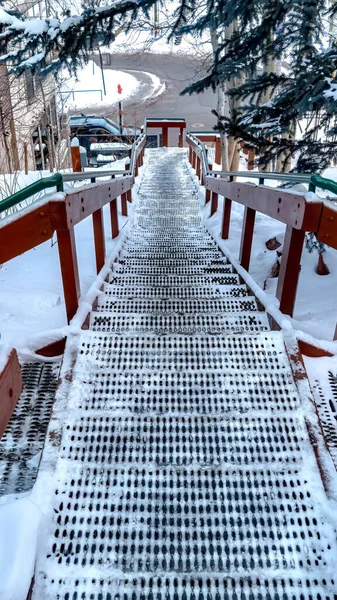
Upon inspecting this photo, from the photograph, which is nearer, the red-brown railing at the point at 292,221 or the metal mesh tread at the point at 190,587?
the metal mesh tread at the point at 190,587

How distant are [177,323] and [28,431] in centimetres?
117

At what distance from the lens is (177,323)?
2.82 metres

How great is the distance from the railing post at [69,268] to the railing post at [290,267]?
1402 mm

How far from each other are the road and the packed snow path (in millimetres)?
19106

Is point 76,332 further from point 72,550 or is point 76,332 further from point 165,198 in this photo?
point 165,198

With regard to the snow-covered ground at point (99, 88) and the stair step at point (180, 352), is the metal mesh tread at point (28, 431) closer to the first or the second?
the stair step at point (180, 352)

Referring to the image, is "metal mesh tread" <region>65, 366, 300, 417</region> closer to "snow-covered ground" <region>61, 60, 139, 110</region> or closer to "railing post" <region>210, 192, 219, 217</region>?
"railing post" <region>210, 192, 219, 217</region>

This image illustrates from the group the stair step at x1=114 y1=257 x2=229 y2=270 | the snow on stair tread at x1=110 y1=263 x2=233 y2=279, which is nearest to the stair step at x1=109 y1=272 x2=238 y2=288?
the snow on stair tread at x1=110 y1=263 x2=233 y2=279

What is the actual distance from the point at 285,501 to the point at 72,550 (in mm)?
885

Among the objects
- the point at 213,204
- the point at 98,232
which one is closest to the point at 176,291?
the point at 98,232

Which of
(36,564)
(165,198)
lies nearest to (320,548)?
(36,564)

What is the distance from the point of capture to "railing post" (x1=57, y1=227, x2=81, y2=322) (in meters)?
2.67

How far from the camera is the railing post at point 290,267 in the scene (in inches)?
106

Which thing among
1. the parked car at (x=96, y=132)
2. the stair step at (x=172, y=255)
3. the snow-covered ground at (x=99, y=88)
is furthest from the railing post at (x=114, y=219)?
the snow-covered ground at (x=99, y=88)
